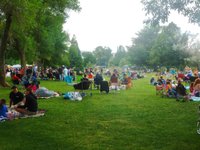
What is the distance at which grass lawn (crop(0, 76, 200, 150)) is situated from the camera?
30.9 ft

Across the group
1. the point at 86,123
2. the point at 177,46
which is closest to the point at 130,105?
the point at 86,123

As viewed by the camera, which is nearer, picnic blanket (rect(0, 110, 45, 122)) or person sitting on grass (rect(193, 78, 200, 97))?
picnic blanket (rect(0, 110, 45, 122))

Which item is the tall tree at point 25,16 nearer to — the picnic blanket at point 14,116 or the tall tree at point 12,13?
the tall tree at point 12,13

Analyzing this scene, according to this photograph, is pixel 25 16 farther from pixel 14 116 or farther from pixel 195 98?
pixel 195 98

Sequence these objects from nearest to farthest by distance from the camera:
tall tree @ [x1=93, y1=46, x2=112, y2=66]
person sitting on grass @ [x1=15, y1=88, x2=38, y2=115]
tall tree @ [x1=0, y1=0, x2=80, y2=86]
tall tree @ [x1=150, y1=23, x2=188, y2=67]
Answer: person sitting on grass @ [x1=15, y1=88, x2=38, y2=115] < tall tree @ [x1=0, y1=0, x2=80, y2=86] < tall tree @ [x1=150, y1=23, x2=188, y2=67] < tall tree @ [x1=93, y1=46, x2=112, y2=66]

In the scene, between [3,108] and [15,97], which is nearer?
[3,108]

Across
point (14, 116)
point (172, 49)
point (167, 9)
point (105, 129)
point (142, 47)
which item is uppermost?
point (142, 47)

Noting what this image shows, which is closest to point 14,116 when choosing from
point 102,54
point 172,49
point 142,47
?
point 172,49

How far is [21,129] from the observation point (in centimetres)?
1136

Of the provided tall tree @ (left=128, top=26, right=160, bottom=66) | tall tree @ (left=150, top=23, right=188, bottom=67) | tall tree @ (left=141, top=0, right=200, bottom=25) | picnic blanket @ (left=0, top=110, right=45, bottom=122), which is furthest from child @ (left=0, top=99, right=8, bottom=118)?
tall tree @ (left=128, top=26, right=160, bottom=66)

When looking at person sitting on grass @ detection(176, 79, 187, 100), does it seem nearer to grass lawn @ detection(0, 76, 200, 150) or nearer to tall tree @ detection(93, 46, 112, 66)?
grass lawn @ detection(0, 76, 200, 150)

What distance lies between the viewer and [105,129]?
11.4 metres

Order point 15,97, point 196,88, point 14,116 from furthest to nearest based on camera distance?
1. point 196,88
2. point 15,97
3. point 14,116

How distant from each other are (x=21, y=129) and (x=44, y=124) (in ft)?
3.36
